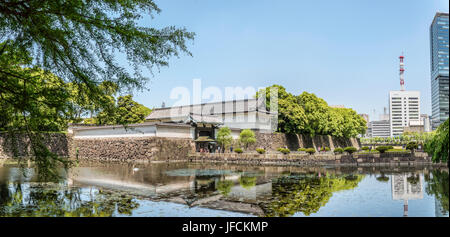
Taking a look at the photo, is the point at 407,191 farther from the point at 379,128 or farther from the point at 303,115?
the point at 379,128

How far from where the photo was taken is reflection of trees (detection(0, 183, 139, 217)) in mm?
7105

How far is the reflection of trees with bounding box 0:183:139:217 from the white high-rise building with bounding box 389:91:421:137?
302 feet

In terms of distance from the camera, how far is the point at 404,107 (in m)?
87.4

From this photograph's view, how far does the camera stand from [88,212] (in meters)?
7.12

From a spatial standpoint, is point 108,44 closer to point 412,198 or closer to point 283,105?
point 412,198

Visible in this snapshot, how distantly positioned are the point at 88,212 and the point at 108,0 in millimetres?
4780

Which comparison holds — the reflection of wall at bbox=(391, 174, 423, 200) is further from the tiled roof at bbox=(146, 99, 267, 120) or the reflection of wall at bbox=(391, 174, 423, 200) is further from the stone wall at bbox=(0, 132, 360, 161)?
the tiled roof at bbox=(146, 99, 267, 120)

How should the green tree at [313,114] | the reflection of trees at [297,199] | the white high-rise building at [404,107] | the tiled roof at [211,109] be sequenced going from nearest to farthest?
the reflection of trees at [297,199], the tiled roof at [211,109], the green tree at [313,114], the white high-rise building at [404,107]

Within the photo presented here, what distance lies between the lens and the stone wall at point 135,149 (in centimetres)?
2627

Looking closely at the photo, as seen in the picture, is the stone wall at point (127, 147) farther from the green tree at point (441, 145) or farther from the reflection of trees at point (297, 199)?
the green tree at point (441, 145)

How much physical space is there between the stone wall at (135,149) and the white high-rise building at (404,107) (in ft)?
253

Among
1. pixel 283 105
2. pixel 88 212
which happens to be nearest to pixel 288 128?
pixel 283 105

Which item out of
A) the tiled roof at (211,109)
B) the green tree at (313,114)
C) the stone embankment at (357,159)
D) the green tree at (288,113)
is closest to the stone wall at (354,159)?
the stone embankment at (357,159)
